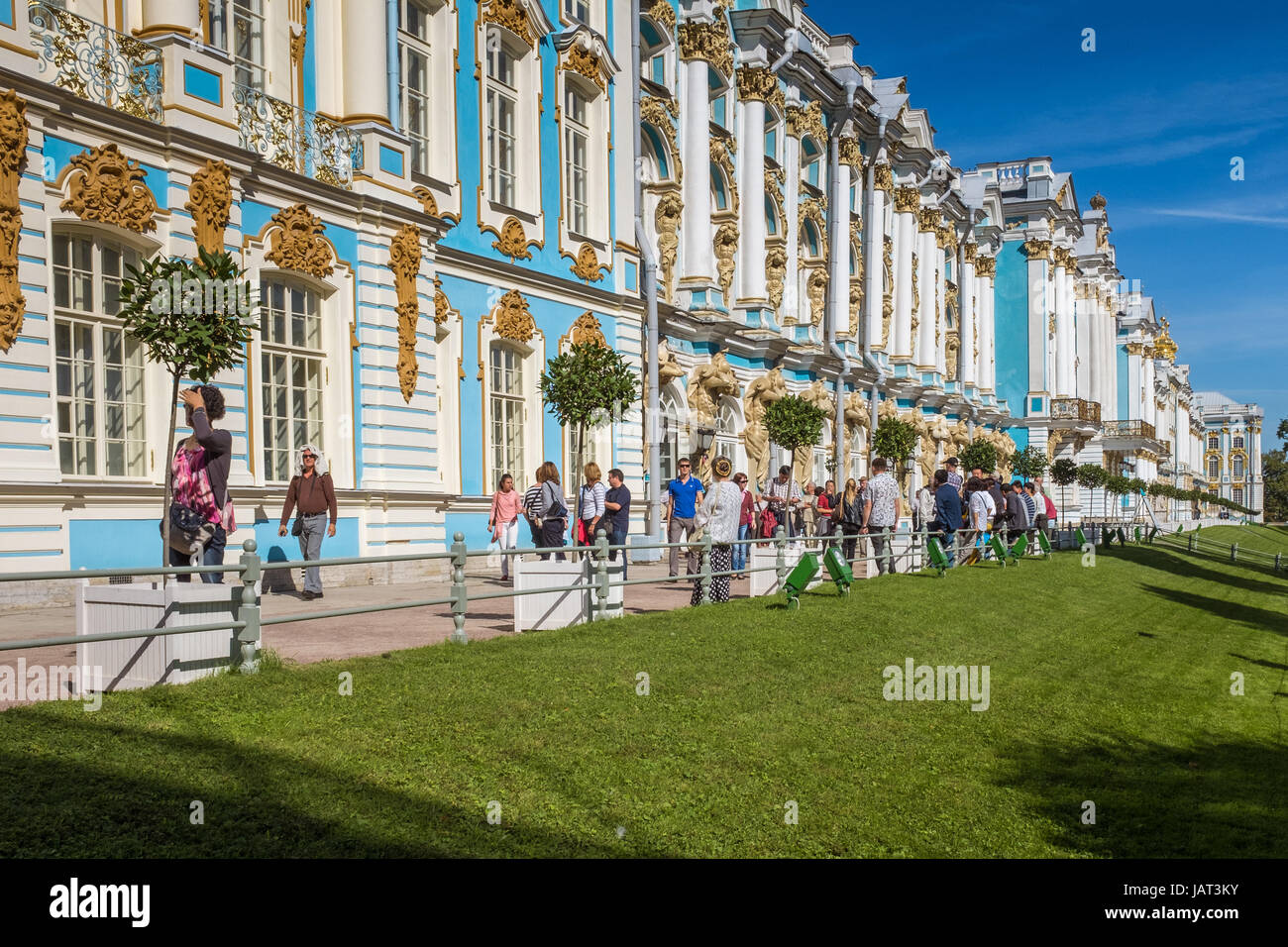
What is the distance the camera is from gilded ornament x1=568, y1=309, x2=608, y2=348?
886 inches

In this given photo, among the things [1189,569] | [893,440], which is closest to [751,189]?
[893,440]

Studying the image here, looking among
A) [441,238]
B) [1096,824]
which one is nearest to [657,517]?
[441,238]

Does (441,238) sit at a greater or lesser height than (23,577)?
greater

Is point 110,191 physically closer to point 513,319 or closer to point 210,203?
point 210,203

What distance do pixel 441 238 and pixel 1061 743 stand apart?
1268cm

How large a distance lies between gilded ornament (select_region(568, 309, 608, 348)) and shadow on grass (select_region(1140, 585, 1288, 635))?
38.2ft

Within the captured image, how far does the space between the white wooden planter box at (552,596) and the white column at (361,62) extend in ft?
26.4

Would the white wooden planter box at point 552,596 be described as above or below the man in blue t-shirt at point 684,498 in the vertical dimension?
below

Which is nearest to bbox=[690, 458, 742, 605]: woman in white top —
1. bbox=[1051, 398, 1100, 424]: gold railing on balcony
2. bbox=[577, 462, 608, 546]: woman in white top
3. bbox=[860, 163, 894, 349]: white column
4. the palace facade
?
bbox=[577, 462, 608, 546]: woman in white top

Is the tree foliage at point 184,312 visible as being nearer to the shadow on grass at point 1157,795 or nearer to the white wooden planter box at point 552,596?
the white wooden planter box at point 552,596

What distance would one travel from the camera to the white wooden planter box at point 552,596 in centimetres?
1138

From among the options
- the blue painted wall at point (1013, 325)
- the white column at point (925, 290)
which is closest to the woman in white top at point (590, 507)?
the white column at point (925, 290)
